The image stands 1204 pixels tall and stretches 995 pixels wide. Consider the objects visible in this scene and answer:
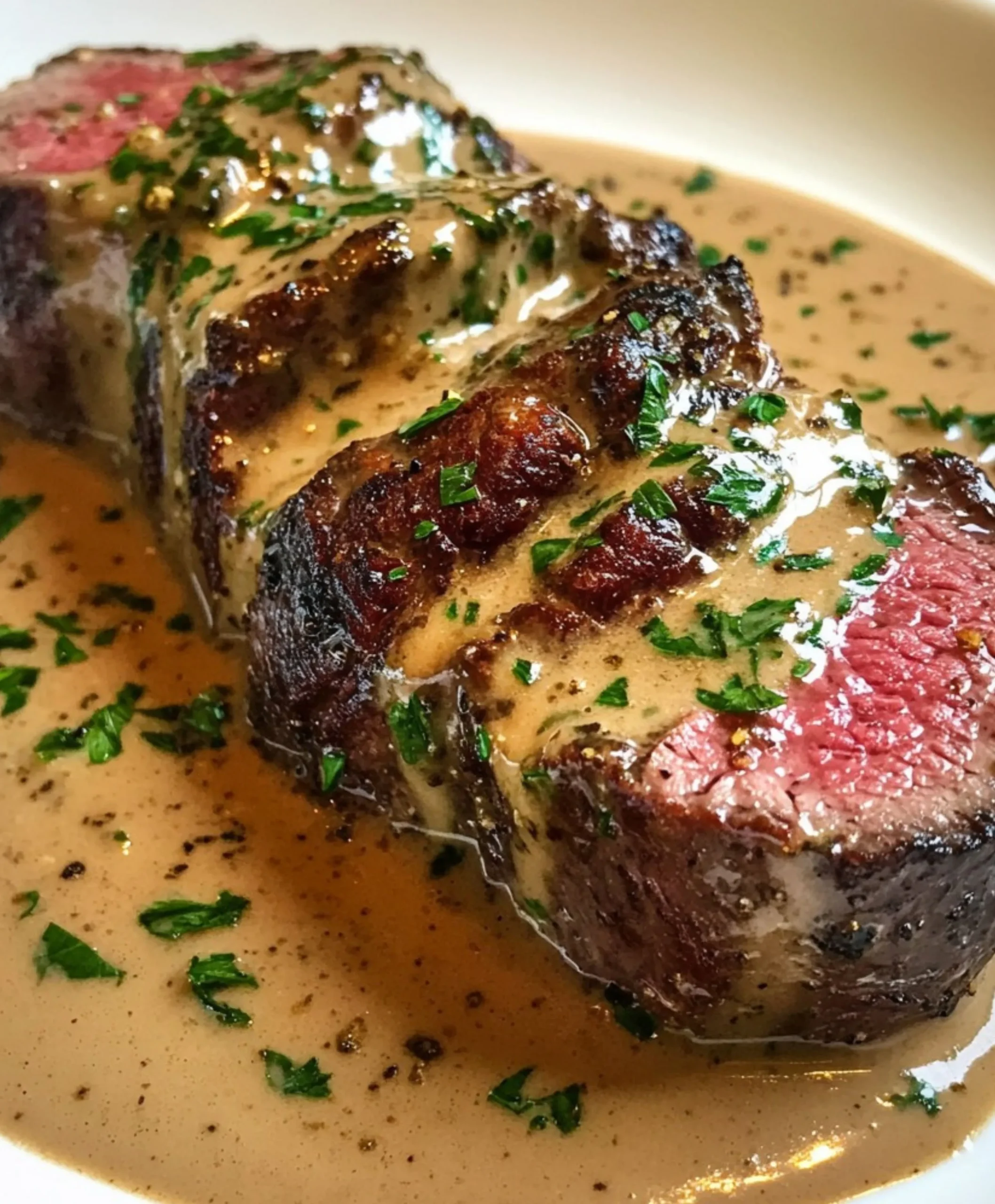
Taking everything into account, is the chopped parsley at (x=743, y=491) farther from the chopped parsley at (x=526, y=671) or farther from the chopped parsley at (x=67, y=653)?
the chopped parsley at (x=67, y=653)

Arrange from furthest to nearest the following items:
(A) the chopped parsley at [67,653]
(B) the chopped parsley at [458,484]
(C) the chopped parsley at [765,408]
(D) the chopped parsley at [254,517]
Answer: (A) the chopped parsley at [67,653] < (D) the chopped parsley at [254,517] < (C) the chopped parsley at [765,408] < (B) the chopped parsley at [458,484]

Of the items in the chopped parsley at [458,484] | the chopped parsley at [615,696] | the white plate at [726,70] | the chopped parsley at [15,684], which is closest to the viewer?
the chopped parsley at [615,696]

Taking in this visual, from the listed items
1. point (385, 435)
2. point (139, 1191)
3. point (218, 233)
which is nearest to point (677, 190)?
→ point (218, 233)

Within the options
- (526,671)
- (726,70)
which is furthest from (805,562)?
(726,70)

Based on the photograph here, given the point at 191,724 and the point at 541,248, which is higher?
the point at 541,248

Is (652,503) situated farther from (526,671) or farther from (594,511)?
(526,671)

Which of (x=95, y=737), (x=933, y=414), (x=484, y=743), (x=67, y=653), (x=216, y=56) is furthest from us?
(x=216, y=56)

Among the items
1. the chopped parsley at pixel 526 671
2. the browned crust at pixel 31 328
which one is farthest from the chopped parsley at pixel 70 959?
the browned crust at pixel 31 328
